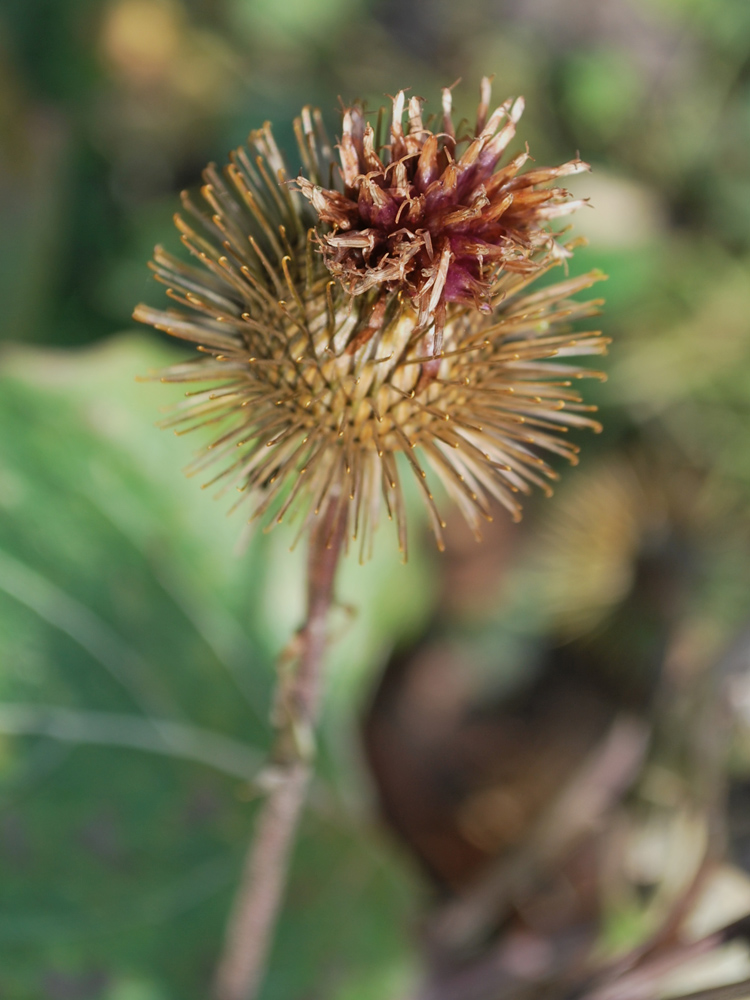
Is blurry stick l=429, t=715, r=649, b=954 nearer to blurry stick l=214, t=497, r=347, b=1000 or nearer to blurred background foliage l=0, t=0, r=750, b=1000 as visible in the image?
blurred background foliage l=0, t=0, r=750, b=1000

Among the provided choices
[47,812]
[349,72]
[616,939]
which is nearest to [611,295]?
[349,72]

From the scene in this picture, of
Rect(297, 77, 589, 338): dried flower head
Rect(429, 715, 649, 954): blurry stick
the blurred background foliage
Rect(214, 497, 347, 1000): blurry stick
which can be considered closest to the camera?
Rect(297, 77, 589, 338): dried flower head

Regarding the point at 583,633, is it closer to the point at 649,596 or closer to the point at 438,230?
the point at 649,596

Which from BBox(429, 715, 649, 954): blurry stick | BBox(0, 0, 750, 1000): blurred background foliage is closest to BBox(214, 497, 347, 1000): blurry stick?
BBox(0, 0, 750, 1000): blurred background foliage

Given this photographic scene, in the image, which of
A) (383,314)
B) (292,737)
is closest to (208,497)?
(292,737)

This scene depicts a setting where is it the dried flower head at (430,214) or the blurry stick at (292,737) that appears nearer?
the dried flower head at (430,214)

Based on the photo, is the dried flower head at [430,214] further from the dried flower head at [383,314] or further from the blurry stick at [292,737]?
the blurry stick at [292,737]

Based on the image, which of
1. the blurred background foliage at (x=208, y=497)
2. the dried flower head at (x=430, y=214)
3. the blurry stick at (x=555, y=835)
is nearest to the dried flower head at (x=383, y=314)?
the dried flower head at (x=430, y=214)
